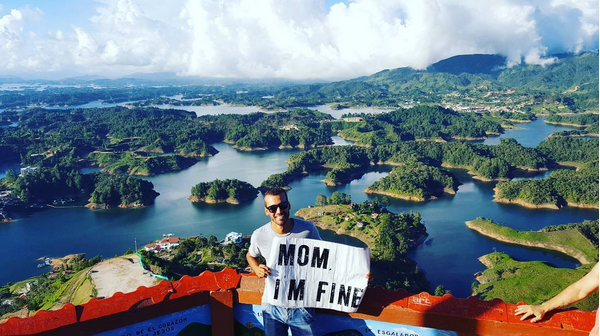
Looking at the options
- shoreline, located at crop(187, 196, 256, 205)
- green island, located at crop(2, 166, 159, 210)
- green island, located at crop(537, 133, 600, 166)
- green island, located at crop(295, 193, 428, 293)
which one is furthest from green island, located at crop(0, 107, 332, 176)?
green island, located at crop(537, 133, 600, 166)

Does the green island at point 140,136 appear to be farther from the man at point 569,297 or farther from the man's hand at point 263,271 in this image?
the man at point 569,297

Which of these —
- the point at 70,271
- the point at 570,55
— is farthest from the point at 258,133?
the point at 570,55

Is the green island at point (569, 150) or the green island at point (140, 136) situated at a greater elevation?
the green island at point (569, 150)

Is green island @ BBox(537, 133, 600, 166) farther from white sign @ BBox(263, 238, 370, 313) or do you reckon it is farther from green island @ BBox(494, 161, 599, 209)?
white sign @ BBox(263, 238, 370, 313)

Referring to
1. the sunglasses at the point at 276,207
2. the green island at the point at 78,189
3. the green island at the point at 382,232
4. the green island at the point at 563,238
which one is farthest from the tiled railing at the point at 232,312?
the green island at the point at 78,189

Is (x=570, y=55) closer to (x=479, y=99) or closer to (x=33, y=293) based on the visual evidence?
(x=479, y=99)

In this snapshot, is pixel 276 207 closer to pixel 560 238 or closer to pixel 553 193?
pixel 560 238
